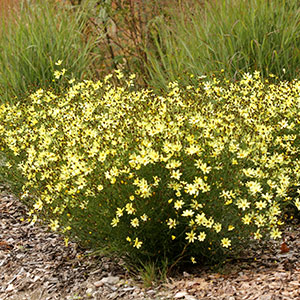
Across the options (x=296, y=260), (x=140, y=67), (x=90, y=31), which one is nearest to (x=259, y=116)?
(x=296, y=260)

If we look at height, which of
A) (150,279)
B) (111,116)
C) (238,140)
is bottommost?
(150,279)

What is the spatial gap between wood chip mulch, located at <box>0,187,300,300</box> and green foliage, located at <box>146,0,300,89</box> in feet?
6.31

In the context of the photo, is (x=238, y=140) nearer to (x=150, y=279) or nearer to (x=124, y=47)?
(x=150, y=279)

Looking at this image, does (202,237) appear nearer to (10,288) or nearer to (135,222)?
(135,222)

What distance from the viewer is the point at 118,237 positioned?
3201mm

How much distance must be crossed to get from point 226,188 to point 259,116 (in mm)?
726

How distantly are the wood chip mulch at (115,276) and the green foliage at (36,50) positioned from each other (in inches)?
82.1

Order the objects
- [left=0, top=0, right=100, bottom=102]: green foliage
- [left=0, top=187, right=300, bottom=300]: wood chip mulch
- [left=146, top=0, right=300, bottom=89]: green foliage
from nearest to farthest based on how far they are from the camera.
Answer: [left=0, top=187, right=300, bottom=300]: wood chip mulch
[left=146, top=0, right=300, bottom=89]: green foliage
[left=0, top=0, right=100, bottom=102]: green foliage

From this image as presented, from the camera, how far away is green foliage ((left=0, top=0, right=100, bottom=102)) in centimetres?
583

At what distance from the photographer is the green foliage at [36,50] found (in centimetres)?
583

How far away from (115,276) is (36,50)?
3259mm

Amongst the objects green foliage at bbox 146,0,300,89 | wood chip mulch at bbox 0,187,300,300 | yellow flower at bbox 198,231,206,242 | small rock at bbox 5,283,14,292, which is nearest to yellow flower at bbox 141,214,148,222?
yellow flower at bbox 198,231,206,242

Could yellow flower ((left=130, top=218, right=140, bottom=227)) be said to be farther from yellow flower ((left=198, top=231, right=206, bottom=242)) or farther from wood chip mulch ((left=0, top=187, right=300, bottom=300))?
wood chip mulch ((left=0, top=187, right=300, bottom=300))

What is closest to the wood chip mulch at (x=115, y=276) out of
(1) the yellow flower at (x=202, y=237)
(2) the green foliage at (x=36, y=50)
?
(1) the yellow flower at (x=202, y=237)
